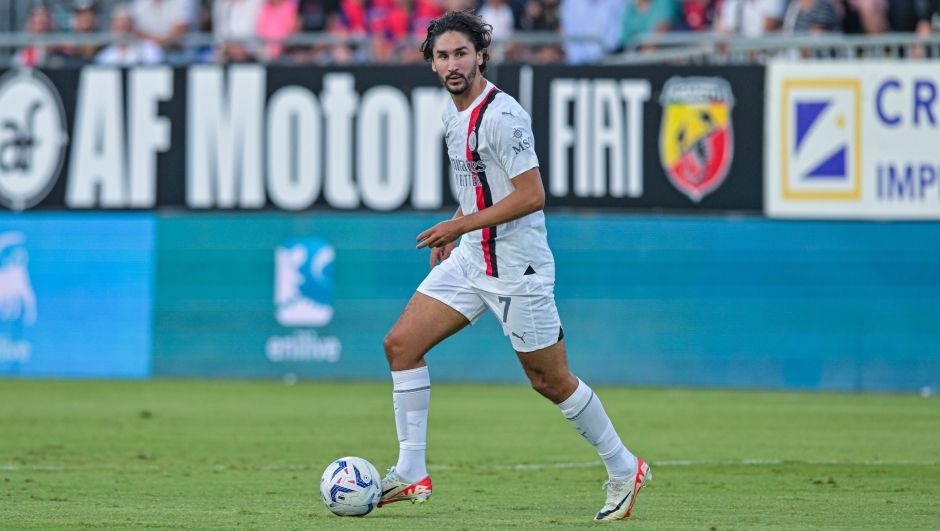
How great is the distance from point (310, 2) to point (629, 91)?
472 centimetres

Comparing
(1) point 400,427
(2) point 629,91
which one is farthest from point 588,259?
(1) point 400,427

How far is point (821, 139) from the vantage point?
47.9 feet

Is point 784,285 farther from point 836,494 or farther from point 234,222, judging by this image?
point 836,494

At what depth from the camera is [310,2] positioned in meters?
17.4

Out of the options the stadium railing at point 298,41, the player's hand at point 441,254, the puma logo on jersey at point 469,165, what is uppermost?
the stadium railing at point 298,41

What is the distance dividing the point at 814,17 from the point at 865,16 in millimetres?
550

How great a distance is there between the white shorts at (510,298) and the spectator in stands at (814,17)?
9.35 m

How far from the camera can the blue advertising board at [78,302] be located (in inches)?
604

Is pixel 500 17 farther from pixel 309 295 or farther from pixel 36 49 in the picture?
pixel 36 49

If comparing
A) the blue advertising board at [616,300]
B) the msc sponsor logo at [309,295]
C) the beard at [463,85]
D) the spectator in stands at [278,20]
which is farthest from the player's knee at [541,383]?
the spectator in stands at [278,20]

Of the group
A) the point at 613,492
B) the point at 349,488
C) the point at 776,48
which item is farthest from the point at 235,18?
the point at 613,492

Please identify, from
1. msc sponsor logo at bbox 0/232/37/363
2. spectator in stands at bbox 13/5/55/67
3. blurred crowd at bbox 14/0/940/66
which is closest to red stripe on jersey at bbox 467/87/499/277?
blurred crowd at bbox 14/0/940/66

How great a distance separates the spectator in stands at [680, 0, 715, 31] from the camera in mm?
16562

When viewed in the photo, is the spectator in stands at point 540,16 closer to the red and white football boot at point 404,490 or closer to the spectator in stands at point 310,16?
the spectator in stands at point 310,16
